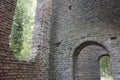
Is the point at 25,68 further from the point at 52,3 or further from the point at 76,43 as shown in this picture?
the point at 52,3

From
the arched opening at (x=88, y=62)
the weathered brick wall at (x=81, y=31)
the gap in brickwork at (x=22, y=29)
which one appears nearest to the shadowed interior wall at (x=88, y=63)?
the arched opening at (x=88, y=62)

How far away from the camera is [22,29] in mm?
11656

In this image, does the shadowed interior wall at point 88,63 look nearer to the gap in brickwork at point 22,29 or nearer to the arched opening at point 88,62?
the arched opening at point 88,62

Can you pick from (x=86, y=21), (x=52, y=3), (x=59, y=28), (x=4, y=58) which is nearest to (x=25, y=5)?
(x=52, y=3)

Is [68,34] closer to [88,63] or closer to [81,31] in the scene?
[81,31]

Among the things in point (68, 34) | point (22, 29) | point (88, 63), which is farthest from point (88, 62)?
point (22, 29)

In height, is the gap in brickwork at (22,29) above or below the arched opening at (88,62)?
above

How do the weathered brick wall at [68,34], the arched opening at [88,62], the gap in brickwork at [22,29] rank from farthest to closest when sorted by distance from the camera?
the gap in brickwork at [22,29]
the arched opening at [88,62]
the weathered brick wall at [68,34]

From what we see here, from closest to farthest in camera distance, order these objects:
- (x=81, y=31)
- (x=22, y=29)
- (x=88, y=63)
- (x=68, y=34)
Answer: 1. (x=81, y=31)
2. (x=68, y=34)
3. (x=88, y=63)
4. (x=22, y=29)

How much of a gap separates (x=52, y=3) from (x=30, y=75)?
4.24 m

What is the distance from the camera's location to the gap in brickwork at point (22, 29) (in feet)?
35.3

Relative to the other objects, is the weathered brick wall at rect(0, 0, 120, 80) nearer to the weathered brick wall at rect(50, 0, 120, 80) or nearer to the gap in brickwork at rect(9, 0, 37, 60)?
the weathered brick wall at rect(50, 0, 120, 80)

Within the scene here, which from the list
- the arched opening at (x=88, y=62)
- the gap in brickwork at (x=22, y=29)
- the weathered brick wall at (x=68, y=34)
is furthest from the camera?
the gap in brickwork at (x=22, y=29)

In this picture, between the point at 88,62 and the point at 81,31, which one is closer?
the point at 81,31
